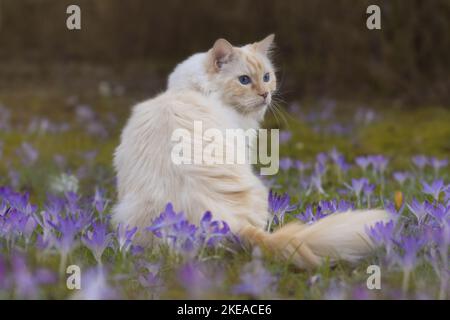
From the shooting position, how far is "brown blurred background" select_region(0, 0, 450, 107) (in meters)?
8.79

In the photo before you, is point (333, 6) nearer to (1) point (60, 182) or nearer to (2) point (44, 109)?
(2) point (44, 109)

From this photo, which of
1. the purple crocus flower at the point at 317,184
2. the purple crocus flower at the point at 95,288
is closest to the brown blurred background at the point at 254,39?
the purple crocus flower at the point at 317,184

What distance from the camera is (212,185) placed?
351 cm

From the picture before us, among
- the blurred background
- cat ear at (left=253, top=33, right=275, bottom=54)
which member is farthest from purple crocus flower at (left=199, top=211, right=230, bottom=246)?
the blurred background

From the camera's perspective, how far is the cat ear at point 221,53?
4.32 m

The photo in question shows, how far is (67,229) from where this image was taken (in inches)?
123

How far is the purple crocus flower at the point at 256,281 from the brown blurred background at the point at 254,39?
6.32m

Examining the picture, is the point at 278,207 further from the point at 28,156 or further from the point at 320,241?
the point at 28,156

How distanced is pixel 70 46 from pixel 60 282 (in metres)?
9.05

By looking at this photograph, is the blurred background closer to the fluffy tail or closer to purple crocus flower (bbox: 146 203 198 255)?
purple crocus flower (bbox: 146 203 198 255)

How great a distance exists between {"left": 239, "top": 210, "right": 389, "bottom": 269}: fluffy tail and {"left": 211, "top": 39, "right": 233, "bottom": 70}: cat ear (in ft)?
4.75
